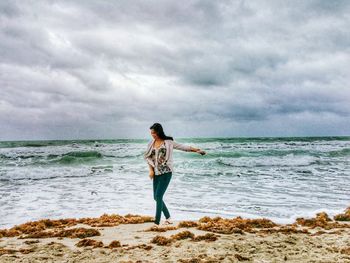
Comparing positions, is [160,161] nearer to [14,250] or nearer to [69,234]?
[69,234]

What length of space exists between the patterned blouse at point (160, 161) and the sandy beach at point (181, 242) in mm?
1172

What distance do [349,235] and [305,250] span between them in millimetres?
1575

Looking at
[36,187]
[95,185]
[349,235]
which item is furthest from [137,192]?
[349,235]

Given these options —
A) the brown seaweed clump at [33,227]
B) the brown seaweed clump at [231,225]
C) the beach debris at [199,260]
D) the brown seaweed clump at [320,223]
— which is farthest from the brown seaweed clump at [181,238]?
the brown seaweed clump at [33,227]

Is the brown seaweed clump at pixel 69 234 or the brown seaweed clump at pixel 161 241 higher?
the brown seaweed clump at pixel 161 241

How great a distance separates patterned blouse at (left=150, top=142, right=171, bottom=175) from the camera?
23.1 feet

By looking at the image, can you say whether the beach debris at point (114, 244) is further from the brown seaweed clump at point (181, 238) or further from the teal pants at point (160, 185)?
the teal pants at point (160, 185)

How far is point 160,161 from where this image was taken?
7070mm

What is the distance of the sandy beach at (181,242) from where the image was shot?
16.4 ft

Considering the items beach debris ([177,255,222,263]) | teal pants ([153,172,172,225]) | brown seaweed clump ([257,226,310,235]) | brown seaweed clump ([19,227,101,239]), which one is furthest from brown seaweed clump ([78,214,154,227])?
beach debris ([177,255,222,263])

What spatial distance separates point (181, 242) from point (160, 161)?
1891mm

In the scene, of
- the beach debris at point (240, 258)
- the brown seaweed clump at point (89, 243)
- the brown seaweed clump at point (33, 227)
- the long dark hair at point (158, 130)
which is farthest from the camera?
the long dark hair at point (158, 130)

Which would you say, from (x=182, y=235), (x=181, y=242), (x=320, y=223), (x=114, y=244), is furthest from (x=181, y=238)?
(x=320, y=223)

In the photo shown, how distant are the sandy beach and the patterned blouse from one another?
3.85 feet
